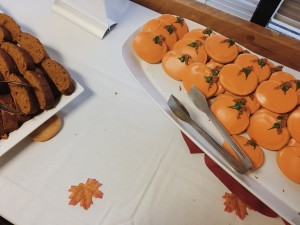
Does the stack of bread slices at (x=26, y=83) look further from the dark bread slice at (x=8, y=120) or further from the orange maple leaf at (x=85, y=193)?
the orange maple leaf at (x=85, y=193)

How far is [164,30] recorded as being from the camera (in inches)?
24.0

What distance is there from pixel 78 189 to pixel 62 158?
0.08 metres

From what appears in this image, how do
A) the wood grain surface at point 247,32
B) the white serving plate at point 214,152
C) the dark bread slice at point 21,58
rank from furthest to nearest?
1. the wood grain surface at point 247,32
2. the dark bread slice at point 21,58
3. the white serving plate at point 214,152

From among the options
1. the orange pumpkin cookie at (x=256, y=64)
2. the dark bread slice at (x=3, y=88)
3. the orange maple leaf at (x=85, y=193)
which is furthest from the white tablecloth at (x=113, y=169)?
the orange pumpkin cookie at (x=256, y=64)

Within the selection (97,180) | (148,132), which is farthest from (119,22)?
(97,180)

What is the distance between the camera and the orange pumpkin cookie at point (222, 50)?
573 millimetres

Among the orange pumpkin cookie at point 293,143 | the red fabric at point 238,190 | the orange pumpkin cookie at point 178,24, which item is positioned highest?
the orange pumpkin cookie at point 178,24

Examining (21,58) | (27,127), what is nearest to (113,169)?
(27,127)

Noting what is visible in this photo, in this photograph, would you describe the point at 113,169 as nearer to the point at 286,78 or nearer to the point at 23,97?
the point at 23,97

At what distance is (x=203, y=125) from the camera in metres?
0.54

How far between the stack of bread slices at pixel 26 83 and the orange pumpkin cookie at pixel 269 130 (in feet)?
1.30

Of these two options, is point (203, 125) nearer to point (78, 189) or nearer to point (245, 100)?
point (245, 100)

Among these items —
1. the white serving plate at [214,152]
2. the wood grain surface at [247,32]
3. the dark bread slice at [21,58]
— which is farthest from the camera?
the wood grain surface at [247,32]

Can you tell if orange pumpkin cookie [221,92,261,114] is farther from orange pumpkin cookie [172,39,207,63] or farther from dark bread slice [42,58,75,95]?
dark bread slice [42,58,75,95]
